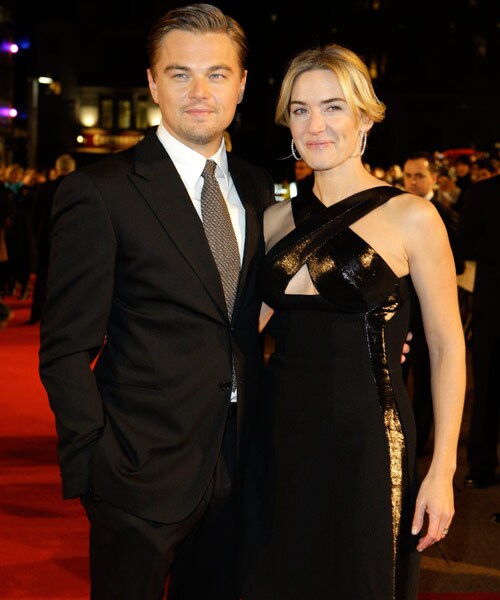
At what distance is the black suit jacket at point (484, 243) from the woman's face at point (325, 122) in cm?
345

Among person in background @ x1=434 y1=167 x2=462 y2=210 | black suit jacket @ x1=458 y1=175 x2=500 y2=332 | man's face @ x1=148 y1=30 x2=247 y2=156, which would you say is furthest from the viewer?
person in background @ x1=434 y1=167 x2=462 y2=210

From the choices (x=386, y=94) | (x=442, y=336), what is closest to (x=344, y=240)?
(x=442, y=336)

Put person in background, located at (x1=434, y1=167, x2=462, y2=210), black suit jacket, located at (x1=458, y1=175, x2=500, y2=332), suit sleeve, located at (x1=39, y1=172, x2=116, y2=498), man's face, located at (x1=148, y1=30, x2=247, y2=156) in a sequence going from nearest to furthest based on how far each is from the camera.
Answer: suit sleeve, located at (x1=39, y1=172, x2=116, y2=498), man's face, located at (x1=148, y1=30, x2=247, y2=156), black suit jacket, located at (x1=458, y1=175, x2=500, y2=332), person in background, located at (x1=434, y1=167, x2=462, y2=210)

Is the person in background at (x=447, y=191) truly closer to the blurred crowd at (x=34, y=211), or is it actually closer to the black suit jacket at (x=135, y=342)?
the blurred crowd at (x=34, y=211)

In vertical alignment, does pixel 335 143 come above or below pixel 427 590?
above

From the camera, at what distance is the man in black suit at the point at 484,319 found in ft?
21.2

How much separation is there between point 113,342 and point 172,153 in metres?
0.59

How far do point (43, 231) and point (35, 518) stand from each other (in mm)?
7424

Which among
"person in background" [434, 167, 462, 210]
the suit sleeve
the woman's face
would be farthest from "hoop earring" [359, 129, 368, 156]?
"person in background" [434, 167, 462, 210]

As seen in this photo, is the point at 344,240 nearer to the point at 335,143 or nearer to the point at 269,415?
the point at 335,143

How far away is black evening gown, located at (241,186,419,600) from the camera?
2986 millimetres

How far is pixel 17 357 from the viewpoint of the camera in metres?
10.6

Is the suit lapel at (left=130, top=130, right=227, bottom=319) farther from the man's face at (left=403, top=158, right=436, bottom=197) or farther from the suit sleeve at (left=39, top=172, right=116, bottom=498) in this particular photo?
the man's face at (left=403, top=158, right=436, bottom=197)

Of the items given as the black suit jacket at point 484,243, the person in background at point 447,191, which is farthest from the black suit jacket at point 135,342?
the person in background at point 447,191
